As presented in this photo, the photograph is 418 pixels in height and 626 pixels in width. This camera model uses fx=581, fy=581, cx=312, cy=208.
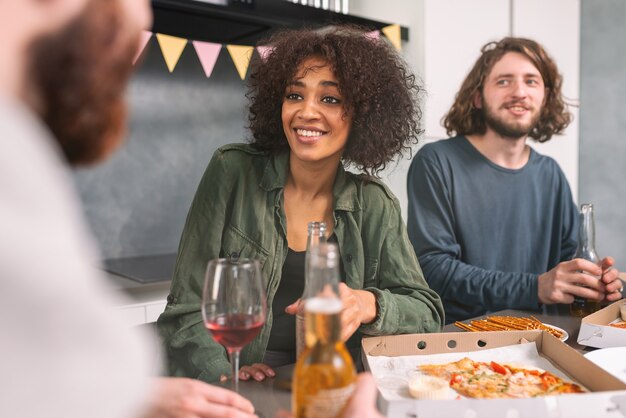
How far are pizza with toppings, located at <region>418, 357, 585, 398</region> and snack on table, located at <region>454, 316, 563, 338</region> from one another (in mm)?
278

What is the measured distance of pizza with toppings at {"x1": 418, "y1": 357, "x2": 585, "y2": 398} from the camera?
0.84 meters

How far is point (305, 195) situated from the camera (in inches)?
56.3

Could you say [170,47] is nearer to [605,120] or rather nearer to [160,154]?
[160,154]

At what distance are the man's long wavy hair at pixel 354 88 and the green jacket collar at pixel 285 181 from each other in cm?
6

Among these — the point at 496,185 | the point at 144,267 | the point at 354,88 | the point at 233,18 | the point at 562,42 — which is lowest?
the point at 144,267

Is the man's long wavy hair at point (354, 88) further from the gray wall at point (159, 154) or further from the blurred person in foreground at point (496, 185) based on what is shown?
the gray wall at point (159, 154)

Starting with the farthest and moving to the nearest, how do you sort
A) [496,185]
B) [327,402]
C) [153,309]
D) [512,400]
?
[153,309] → [496,185] → [512,400] → [327,402]

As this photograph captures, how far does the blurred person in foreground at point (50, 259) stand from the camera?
0.29m

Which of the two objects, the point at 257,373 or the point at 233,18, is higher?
the point at 233,18

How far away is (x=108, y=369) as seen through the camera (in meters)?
0.32

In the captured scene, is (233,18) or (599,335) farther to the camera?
(233,18)

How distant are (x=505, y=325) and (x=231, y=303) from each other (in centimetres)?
73

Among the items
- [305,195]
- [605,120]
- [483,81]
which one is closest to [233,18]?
[483,81]

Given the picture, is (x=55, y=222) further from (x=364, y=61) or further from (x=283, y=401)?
(x=364, y=61)
